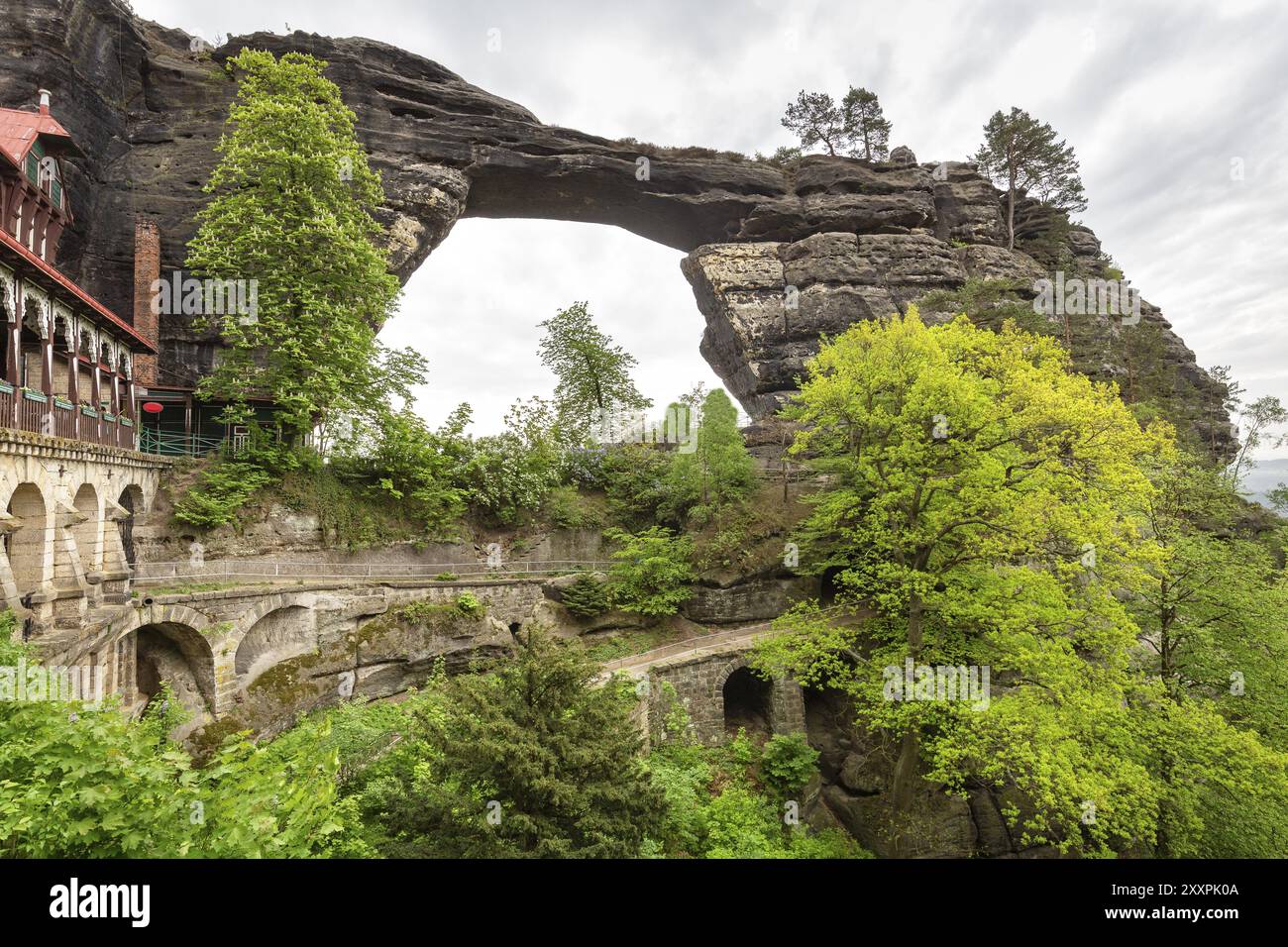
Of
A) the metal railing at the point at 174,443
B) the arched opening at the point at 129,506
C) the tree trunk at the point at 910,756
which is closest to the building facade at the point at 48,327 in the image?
the arched opening at the point at 129,506

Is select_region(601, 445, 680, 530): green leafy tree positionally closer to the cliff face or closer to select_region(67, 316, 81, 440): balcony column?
the cliff face

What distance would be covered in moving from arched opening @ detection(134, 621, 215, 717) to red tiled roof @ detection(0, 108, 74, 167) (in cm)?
1339

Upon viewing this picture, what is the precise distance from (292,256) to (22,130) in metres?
7.56

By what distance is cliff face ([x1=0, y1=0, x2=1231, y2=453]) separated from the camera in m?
23.1

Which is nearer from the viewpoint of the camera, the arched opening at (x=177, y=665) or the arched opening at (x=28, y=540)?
the arched opening at (x=28, y=540)

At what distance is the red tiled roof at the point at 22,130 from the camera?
597 inches

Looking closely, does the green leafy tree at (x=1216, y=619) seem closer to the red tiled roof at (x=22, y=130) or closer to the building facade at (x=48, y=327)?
the building facade at (x=48, y=327)

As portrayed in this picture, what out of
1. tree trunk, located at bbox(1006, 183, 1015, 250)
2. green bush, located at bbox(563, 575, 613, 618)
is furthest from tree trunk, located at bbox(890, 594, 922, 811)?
tree trunk, located at bbox(1006, 183, 1015, 250)

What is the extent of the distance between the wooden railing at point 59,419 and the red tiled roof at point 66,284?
2604mm

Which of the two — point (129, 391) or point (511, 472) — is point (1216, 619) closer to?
point (511, 472)

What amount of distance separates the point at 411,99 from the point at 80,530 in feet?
A: 90.3

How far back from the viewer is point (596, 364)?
3000cm

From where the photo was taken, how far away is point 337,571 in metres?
17.5
